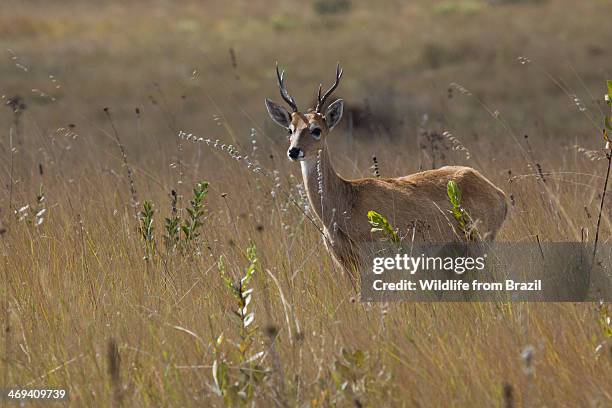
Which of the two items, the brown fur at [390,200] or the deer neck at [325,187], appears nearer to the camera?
the brown fur at [390,200]

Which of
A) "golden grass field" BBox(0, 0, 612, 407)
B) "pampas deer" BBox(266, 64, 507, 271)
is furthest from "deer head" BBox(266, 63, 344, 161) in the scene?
"golden grass field" BBox(0, 0, 612, 407)

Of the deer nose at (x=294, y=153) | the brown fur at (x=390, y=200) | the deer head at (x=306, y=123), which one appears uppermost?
the deer head at (x=306, y=123)

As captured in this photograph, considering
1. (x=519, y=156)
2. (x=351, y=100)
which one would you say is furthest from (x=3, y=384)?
(x=351, y=100)

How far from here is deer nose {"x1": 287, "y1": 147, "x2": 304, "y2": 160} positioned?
6.28m

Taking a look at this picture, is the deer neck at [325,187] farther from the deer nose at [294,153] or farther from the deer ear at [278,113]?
the deer ear at [278,113]

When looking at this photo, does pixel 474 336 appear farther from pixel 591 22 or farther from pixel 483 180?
pixel 591 22

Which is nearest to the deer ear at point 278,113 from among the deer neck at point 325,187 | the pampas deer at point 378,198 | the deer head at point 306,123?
the deer head at point 306,123

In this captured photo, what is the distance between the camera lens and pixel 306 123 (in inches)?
261

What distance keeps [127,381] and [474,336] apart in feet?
4.43

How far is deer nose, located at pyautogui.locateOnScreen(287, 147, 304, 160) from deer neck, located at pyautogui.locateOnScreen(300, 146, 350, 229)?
12cm

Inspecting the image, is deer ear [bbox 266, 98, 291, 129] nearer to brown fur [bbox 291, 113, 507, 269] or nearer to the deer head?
the deer head

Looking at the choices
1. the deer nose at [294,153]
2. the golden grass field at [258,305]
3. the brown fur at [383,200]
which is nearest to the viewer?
the golden grass field at [258,305]

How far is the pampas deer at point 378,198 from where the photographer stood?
615 centimetres

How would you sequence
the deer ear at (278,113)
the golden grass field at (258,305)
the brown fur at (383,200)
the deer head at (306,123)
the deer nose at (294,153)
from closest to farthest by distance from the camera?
the golden grass field at (258,305) < the brown fur at (383,200) < the deer nose at (294,153) < the deer head at (306,123) < the deer ear at (278,113)
